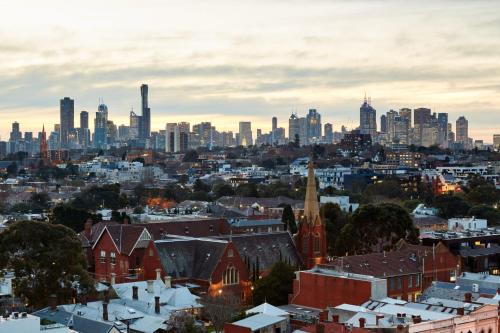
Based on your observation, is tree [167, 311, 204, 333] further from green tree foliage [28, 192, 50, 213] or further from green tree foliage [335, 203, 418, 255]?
green tree foliage [28, 192, 50, 213]

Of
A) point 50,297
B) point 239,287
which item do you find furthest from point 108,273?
point 50,297

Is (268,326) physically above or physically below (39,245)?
below

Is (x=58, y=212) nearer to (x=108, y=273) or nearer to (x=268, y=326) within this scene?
(x=108, y=273)

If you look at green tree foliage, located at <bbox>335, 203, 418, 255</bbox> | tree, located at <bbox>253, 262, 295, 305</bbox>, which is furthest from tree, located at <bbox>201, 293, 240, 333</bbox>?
green tree foliage, located at <bbox>335, 203, 418, 255</bbox>

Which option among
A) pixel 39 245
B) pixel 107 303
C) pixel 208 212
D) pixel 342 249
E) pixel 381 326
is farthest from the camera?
pixel 208 212

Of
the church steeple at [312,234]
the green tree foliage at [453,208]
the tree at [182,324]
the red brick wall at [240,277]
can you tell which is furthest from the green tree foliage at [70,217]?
the green tree foliage at [453,208]

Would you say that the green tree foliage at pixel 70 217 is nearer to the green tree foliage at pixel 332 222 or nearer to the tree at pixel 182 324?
the green tree foliage at pixel 332 222

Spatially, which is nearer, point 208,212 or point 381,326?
point 381,326
